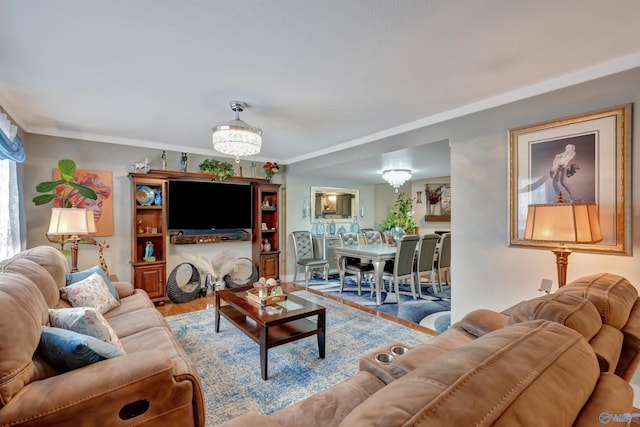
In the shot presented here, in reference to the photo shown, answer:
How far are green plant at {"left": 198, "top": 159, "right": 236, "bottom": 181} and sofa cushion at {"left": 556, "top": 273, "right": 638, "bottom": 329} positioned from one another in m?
4.45

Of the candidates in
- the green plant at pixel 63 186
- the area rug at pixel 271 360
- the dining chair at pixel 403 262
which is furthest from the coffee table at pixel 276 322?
the green plant at pixel 63 186

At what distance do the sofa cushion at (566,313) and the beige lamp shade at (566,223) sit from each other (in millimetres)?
1043

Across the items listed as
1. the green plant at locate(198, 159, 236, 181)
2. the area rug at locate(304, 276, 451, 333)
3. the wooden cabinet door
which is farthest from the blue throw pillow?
the area rug at locate(304, 276, 451, 333)

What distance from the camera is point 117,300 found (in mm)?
Answer: 2773

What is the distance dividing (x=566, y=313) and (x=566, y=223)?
4.03 ft

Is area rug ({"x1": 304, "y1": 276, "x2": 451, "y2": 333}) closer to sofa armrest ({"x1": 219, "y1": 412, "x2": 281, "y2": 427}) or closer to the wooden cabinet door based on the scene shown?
the wooden cabinet door

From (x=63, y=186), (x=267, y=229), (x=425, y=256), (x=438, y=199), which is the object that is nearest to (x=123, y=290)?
(x=63, y=186)

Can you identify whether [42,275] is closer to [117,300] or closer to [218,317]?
[117,300]

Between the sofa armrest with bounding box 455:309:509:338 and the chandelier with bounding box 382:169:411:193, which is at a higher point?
the chandelier with bounding box 382:169:411:193

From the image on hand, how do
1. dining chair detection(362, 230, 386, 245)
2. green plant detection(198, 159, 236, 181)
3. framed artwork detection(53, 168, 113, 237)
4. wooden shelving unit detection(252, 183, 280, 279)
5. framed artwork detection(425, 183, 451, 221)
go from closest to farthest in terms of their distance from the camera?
framed artwork detection(53, 168, 113, 237) → green plant detection(198, 159, 236, 181) → wooden shelving unit detection(252, 183, 280, 279) → dining chair detection(362, 230, 386, 245) → framed artwork detection(425, 183, 451, 221)

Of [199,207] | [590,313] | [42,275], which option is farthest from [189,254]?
[590,313]

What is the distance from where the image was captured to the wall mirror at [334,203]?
6.33m

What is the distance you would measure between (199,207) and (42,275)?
284 centimetres

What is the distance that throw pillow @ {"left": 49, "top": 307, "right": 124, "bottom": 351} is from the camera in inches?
61.3
